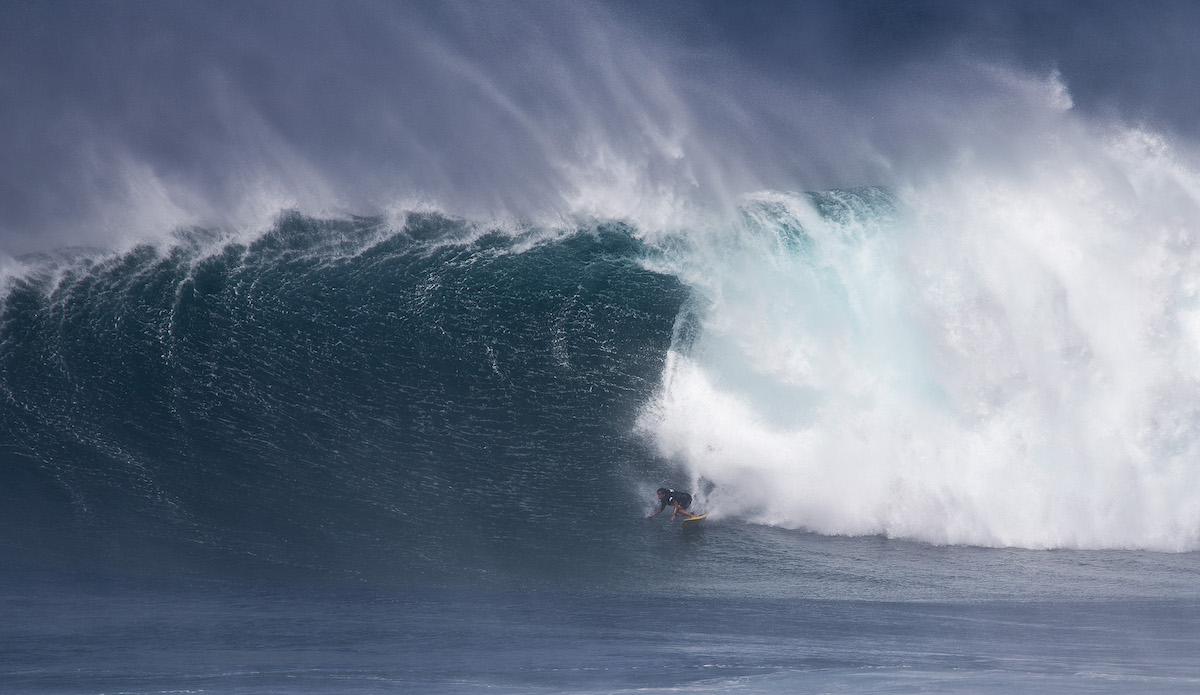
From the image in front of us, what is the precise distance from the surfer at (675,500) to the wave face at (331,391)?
55 centimetres

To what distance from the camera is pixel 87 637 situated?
8.07 meters

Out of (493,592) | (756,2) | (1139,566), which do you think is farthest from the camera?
(756,2)

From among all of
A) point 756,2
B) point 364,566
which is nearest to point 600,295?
point 364,566

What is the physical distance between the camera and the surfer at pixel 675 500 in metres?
11.7

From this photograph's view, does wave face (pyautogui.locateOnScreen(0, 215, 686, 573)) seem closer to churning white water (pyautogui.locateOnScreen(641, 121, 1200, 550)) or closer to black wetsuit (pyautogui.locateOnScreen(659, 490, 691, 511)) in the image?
black wetsuit (pyautogui.locateOnScreen(659, 490, 691, 511))

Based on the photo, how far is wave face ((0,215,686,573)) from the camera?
35.6 ft

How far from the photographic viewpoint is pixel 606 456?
12.7 m

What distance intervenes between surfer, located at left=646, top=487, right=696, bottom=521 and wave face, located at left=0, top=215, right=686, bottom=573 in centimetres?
55

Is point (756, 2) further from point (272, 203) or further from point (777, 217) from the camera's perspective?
point (272, 203)

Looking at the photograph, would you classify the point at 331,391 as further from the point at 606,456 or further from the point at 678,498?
the point at 678,498

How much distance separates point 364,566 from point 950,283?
28.4 ft

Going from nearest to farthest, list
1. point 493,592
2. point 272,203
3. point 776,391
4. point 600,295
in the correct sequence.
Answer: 1. point 493,592
2. point 776,391
3. point 600,295
4. point 272,203

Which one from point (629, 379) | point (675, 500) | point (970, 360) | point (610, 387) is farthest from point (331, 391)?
point (970, 360)

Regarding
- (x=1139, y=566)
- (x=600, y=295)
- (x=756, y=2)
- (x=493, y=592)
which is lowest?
(x=493, y=592)
